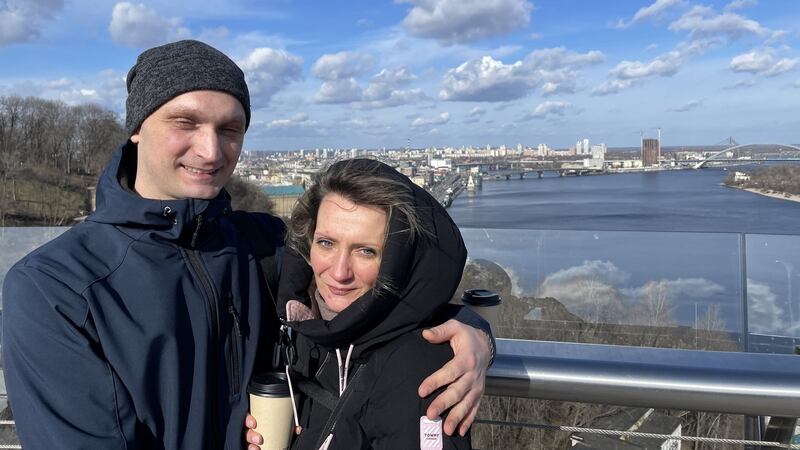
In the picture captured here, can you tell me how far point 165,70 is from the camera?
4.94 ft

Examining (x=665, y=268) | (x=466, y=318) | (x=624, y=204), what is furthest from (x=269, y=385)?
(x=624, y=204)

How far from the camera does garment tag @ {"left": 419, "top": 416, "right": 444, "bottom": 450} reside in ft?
4.55

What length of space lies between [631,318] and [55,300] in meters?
4.32

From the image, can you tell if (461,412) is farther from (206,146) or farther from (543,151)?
(543,151)

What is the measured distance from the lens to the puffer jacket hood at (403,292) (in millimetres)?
1517

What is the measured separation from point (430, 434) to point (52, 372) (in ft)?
2.43

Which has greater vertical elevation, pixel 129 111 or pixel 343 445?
pixel 129 111

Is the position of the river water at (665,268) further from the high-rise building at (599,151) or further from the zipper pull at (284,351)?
the high-rise building at (599,151)

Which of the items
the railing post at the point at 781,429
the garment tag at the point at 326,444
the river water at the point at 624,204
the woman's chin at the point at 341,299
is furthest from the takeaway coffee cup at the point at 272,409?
the river water at the point at 624,204

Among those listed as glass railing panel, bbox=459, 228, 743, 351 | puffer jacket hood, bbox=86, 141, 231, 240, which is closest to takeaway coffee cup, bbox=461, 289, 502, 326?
puffer jacket hood, bbox=86, 141, 231, 240

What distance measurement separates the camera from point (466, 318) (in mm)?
1646

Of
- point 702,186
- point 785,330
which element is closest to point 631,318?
point 785,330

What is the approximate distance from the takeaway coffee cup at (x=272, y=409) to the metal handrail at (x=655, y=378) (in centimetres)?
49

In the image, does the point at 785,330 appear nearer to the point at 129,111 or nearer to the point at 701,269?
the point at 701,269
